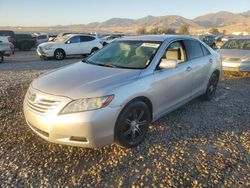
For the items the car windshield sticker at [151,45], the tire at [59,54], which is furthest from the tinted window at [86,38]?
the car windshield sticker at [151,45]

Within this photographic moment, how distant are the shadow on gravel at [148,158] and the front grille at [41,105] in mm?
657

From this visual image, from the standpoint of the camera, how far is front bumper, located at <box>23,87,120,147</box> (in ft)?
10.4

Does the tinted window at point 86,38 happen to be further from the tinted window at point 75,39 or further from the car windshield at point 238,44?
the car windshield at point 238,44

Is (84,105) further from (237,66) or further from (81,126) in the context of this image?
(237,66)

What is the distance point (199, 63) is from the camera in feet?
17.4

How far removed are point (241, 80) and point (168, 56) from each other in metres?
5.26

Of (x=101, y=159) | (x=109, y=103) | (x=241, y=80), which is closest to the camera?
(x=109, y=103)

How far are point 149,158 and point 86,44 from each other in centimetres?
1468

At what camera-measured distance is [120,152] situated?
3.69 meters

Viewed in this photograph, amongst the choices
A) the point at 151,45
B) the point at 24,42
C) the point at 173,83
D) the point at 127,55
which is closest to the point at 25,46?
the point at 24,42

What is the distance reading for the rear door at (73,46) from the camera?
16.4 m

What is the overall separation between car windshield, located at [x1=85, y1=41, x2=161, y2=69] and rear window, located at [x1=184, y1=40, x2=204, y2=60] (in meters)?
0.94

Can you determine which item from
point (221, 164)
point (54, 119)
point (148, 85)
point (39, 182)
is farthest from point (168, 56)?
point (39, 182)

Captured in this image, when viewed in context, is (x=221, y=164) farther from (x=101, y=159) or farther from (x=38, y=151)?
(x=38, y=151)
